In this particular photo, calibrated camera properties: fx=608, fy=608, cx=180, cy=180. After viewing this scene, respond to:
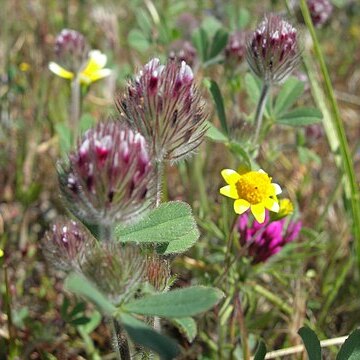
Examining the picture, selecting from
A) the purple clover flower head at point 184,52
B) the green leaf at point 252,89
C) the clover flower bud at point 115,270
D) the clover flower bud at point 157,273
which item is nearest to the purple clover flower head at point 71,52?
the purple clover flower head at point 184,52

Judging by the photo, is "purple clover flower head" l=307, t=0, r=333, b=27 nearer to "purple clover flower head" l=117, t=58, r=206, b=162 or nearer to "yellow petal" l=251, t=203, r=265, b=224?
"yellow petal" l=251, t=203, r=265, b=224

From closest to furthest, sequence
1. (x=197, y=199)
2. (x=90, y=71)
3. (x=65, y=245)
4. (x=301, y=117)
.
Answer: (x=65, y=245) → (x=301, y=117) → (x=90, y=71) → (x=197, y=199)

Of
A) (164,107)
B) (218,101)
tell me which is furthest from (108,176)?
(218,101)

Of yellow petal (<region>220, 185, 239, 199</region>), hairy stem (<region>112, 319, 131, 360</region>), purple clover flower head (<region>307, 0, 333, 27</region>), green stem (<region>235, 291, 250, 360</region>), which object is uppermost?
purple clover flower head (<region>307, 0, 333, 27</region>)

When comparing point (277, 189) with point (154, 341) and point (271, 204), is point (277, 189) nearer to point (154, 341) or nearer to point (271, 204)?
point (271, 204)

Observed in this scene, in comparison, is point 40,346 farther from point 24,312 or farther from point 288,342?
point 288,342

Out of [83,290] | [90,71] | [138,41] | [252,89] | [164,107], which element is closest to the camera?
[83,290]

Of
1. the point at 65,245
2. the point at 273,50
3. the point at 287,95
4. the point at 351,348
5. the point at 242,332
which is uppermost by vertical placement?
the point at 273,50

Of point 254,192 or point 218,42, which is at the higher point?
point 218,42

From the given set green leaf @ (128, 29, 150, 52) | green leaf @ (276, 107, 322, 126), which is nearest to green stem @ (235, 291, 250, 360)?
green leaf @ (276, 107, 322, 126)
